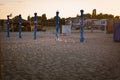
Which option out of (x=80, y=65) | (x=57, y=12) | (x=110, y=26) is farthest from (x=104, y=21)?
(x=80, y=65)

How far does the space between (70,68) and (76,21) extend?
48.6 m

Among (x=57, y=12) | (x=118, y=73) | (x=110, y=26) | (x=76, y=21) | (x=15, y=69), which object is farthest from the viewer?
(x=76, y=21)

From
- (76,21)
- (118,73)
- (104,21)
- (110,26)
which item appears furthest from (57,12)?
(76,21)

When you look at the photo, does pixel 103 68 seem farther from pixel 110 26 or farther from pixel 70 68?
pixel 110 26

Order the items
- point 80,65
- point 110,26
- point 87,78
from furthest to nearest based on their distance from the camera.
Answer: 1. point 110,26
2. point 80,65
3. point 87,78

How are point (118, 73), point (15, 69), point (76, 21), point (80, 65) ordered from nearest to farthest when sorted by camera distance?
1. point (118, 73)
2. point (15, 69)
3. point (80, 65)
4. point (76, 21)

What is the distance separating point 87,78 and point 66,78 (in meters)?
0.51

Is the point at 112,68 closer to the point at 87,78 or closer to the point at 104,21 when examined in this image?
the point at 87,78

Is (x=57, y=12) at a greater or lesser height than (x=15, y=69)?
greater

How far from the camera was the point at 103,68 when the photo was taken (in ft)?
28.7

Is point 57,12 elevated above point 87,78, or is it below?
above

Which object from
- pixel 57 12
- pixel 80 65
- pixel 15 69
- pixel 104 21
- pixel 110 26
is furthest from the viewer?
pixel 104 21

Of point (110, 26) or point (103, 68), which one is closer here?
point (103, 68)

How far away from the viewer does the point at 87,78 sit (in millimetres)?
7254
